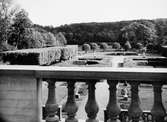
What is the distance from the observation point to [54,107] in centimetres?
267

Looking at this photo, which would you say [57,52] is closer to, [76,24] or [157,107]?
[157,107]

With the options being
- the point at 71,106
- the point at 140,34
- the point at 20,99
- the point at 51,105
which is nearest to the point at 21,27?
the point at 20,99

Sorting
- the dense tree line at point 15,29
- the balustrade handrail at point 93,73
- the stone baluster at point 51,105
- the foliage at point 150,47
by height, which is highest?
the dense tree line at point 15,29

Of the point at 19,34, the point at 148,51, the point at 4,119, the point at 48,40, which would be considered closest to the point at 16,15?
the point at 19,34

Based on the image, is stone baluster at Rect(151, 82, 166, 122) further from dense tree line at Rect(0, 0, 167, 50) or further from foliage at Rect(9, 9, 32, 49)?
foliage at Rect(9, 9, 32, 49)

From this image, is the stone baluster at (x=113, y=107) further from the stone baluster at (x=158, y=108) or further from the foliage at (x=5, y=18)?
the foliage at (x=5, y=18)

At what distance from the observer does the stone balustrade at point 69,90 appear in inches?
96.9

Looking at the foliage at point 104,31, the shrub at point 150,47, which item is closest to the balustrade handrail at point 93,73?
the shrub at point 150,47

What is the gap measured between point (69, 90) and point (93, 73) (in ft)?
1.09

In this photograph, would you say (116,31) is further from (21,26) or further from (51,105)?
(51,105)

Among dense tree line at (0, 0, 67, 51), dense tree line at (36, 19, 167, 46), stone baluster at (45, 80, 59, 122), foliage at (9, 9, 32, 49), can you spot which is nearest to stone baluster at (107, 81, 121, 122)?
stone baluster at (45, 80, 59, 122)

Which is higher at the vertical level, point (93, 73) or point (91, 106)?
point (93, 73)

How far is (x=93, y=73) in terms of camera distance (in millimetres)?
2514

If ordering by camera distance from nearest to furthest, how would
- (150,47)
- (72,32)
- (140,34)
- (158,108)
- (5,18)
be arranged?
1. (158,108)
2. (5,18)
3. (150,47)
4. (140,34)
5. (72,32)
